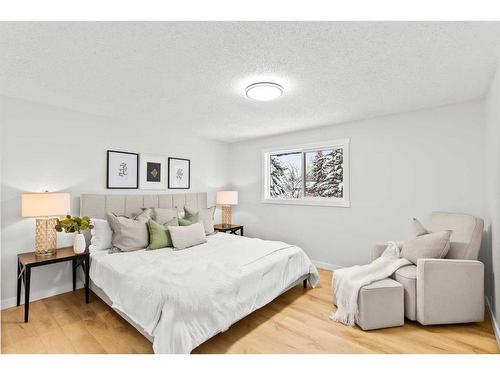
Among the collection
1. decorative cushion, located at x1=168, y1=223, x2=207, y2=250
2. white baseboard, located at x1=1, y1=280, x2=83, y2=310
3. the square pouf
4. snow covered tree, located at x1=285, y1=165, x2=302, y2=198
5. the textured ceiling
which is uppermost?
the textured ceiling

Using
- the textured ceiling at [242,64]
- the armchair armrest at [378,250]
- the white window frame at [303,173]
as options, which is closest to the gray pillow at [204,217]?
the white window frame at [303,173]

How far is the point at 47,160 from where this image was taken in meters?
2.98

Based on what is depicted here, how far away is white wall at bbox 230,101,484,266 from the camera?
2932mm

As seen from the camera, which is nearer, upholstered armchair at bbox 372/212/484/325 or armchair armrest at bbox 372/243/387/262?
upholstered armchair at bbox 372/212/484/325

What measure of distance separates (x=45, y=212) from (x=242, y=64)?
2.47 m

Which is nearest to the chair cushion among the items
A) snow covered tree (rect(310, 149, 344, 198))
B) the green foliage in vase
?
snow covered tree (rect(310, 149, 344, 198))

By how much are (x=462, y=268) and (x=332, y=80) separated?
2.13 meters

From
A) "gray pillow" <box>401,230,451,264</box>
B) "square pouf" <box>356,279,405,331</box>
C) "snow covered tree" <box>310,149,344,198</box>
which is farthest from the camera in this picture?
"snow covered tree" <box>310,149,344,198</box>

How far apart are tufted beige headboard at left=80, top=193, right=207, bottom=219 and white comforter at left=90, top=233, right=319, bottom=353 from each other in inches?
28.2

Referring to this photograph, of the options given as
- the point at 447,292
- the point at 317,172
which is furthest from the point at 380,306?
the point at 317,172

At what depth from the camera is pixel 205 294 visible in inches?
75.5

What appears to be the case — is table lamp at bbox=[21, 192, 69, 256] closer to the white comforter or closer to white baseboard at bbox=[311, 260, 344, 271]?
the white comforter

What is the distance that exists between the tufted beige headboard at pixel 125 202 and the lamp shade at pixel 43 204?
1.63ft

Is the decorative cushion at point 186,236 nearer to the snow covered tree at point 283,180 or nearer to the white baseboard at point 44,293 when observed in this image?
the white baseboard at point 44,293
